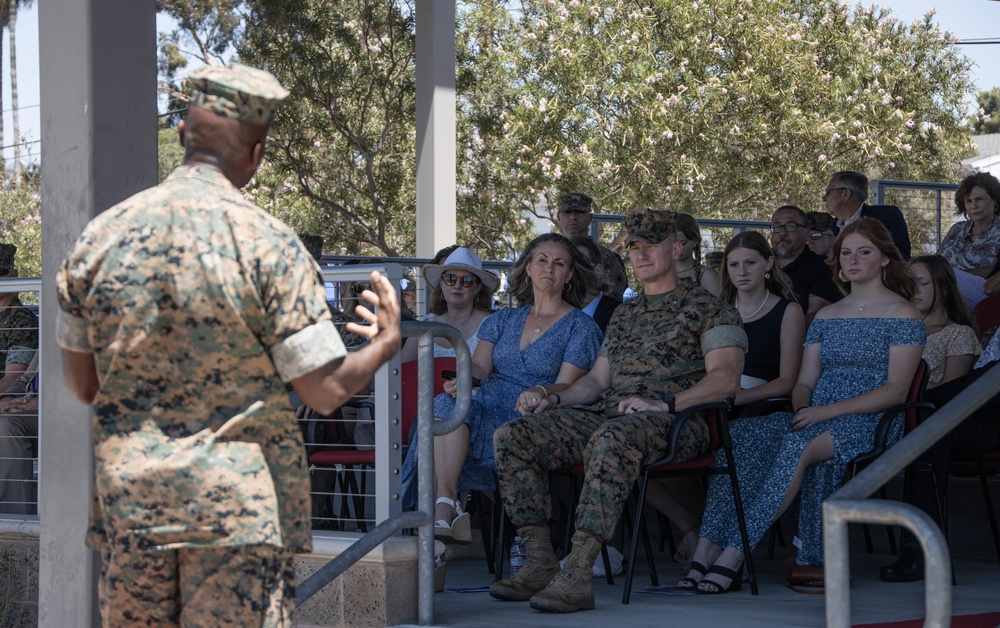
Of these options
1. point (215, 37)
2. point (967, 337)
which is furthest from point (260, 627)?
point (215, 37)

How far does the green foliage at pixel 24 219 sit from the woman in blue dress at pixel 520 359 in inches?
A: 750

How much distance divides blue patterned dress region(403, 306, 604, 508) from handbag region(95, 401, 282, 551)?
3.29m

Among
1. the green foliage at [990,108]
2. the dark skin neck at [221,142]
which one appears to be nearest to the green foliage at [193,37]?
the dark skin neck at [221,142]

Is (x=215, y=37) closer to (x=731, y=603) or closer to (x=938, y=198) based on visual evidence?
(x=938, y=198)

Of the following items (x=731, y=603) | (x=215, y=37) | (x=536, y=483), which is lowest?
(x=731, y=603)

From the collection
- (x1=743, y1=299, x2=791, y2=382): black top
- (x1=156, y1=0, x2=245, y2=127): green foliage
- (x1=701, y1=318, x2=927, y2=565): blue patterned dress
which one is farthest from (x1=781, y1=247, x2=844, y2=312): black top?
(x1=156, y1=0, x2=245, y2=127): green foliage

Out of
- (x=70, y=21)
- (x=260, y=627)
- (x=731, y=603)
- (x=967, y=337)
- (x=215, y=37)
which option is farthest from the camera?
(x=215, y=37)

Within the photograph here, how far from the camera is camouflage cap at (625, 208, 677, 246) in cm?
549

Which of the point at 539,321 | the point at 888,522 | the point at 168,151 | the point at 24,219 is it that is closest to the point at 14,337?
the point at 539,321

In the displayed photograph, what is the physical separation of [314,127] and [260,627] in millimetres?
13194

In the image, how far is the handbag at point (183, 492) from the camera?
8.16 ft

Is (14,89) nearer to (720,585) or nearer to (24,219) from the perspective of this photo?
(24,219)

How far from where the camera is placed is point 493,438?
548cm

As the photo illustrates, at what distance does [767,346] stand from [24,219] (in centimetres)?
2307
